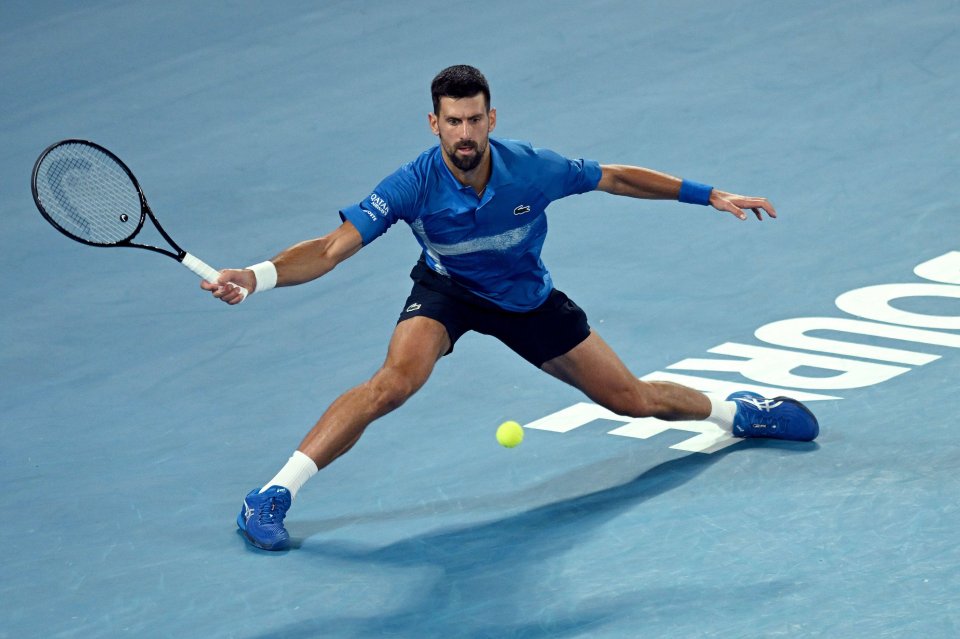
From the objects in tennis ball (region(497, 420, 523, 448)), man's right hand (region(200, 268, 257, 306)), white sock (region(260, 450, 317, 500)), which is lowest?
white sock (region(260, 450, 317, 500))

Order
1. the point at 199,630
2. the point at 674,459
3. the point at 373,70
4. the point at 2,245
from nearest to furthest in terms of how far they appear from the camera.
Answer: the point at 199,630 → the point at 674,459 → the point at 2,245 → the point at 373,70

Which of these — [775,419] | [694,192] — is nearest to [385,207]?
[694,192]

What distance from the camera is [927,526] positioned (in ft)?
21.5

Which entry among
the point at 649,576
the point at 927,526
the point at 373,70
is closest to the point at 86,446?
the point at 649,576

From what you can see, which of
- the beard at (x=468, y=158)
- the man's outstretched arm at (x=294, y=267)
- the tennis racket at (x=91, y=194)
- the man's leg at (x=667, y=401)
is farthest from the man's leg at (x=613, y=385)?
the tennis racket at (x=91, y=194)

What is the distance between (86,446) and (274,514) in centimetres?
179

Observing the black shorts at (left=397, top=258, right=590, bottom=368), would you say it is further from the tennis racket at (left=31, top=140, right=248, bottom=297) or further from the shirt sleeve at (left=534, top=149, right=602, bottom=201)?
the tennis racket at (left=31, top=140, right=248, bottom=297)

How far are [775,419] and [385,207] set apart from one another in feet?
7.06

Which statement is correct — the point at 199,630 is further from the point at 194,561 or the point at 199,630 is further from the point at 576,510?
the point at 576,510

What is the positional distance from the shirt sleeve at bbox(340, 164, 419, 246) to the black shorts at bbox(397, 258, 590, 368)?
46 cm

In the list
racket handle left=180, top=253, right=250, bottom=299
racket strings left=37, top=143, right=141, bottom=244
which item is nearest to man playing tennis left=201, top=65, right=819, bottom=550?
racket handle left=180, top=253, right=250, bottom=299

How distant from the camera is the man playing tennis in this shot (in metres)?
7.05

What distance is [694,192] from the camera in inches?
296

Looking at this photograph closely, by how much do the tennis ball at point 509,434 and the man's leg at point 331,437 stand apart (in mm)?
519
